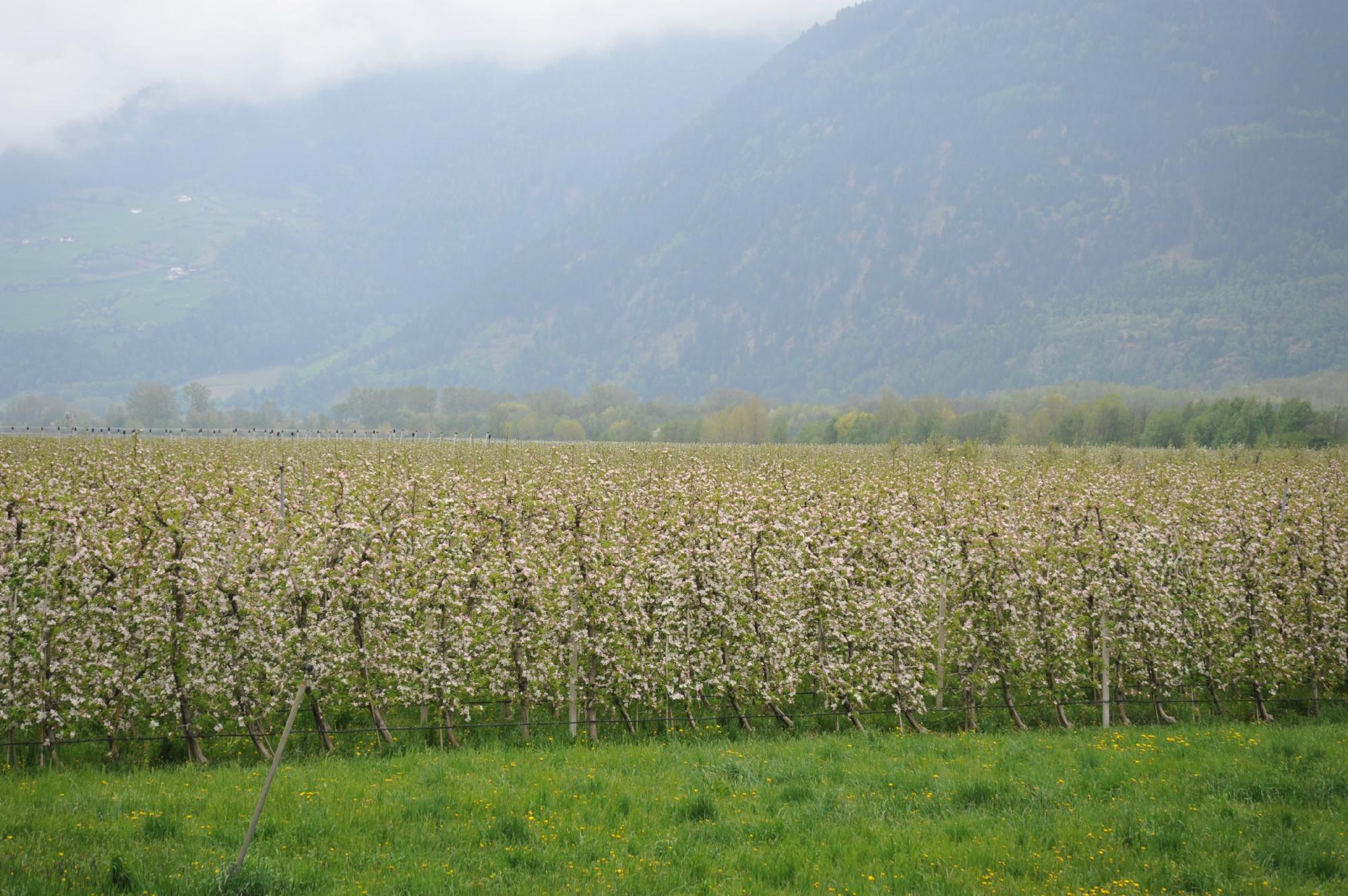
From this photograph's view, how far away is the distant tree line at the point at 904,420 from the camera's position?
269ft

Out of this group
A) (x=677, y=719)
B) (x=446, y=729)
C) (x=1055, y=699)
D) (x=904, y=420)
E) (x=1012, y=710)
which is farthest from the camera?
(x=904, y=420)

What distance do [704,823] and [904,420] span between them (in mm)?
107064

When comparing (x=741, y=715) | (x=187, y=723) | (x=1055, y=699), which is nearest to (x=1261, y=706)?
(x=1055, y=699)

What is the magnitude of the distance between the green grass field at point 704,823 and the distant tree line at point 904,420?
49.5ft

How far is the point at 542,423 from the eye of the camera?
6777 inches

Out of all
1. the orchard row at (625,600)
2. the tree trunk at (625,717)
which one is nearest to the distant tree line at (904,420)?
the orchard row at (625,600)

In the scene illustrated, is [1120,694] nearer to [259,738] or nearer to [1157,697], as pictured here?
[1157,697]

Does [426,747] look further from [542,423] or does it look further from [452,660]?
[542,423]

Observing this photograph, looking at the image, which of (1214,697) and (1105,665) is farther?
(1214,697)

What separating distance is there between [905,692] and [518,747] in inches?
275

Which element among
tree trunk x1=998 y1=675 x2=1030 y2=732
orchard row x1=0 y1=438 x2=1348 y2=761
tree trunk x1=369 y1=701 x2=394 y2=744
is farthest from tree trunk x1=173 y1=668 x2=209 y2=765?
tree trunk x1=998 y1=675 x2=1030 y2=732

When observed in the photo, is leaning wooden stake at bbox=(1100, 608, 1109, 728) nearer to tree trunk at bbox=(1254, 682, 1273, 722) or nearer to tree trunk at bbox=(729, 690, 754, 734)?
tree trunk at bbox=(1254, 682, 1273, 722)

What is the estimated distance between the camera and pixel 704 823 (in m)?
11.2

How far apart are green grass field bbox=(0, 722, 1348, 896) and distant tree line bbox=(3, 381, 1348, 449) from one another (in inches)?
594
